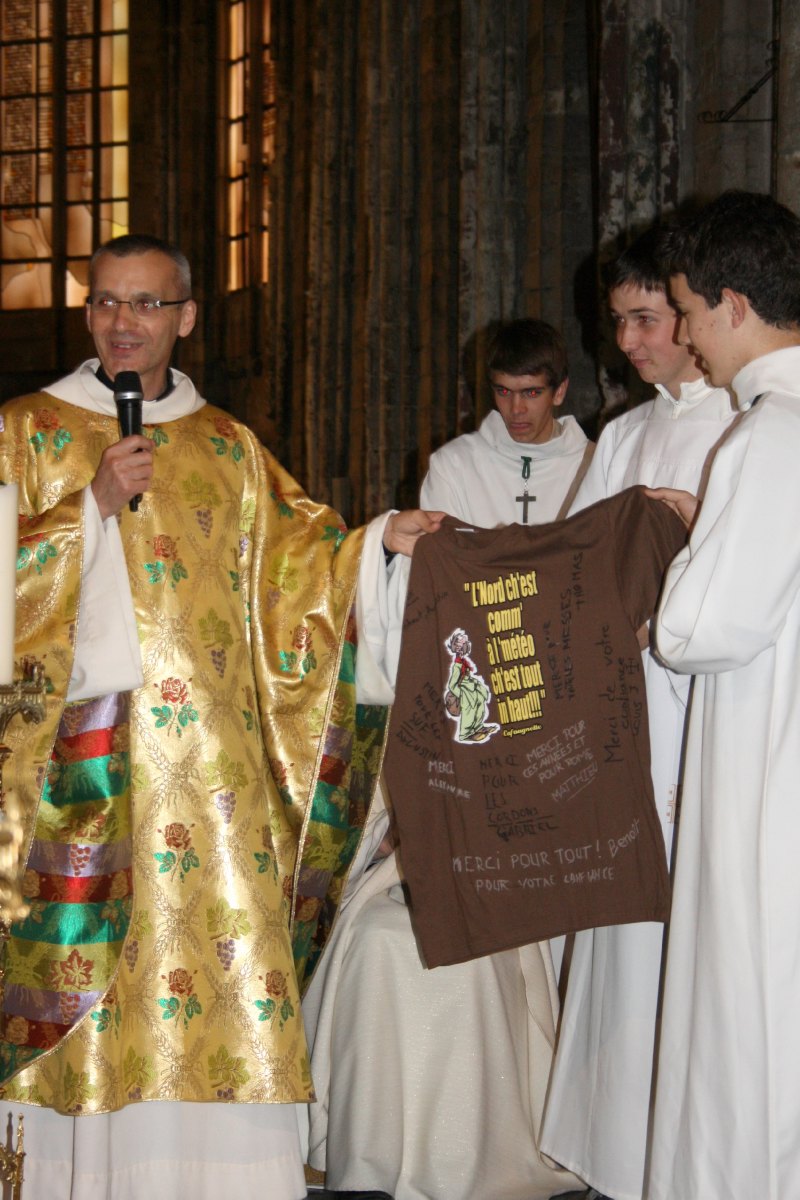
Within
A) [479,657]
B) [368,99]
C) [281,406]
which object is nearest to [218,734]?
[479,657]

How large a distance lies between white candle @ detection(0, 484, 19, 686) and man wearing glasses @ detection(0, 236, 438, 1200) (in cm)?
94

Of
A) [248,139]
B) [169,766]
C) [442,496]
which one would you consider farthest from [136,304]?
[248,139]

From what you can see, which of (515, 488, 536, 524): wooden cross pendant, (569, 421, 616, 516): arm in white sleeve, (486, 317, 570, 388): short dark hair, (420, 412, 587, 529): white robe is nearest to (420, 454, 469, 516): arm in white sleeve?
(420, 412, 587, 529): white robe

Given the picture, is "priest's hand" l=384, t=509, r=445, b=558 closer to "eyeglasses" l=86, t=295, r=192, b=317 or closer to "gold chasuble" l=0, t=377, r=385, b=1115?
"gold chasuble" l=0, t=377, r=385, b=1115

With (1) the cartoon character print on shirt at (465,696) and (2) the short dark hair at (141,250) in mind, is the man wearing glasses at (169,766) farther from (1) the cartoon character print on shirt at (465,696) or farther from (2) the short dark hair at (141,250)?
(1) the cartoon character print on shirt at (465,696)

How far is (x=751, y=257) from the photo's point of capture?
2887 mm

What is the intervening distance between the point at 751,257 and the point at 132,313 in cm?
137

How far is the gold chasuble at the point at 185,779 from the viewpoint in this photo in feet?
10.5

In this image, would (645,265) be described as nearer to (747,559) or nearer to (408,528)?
(408,528)

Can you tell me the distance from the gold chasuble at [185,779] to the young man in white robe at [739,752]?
90 cm

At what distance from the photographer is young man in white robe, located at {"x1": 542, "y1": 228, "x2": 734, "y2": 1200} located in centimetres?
338

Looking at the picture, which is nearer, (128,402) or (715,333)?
(715,333)

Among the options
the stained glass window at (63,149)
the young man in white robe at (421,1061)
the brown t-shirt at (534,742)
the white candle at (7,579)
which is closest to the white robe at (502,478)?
the young man in white robe at (421,1061)

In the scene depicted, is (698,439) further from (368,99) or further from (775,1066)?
(368,99)
